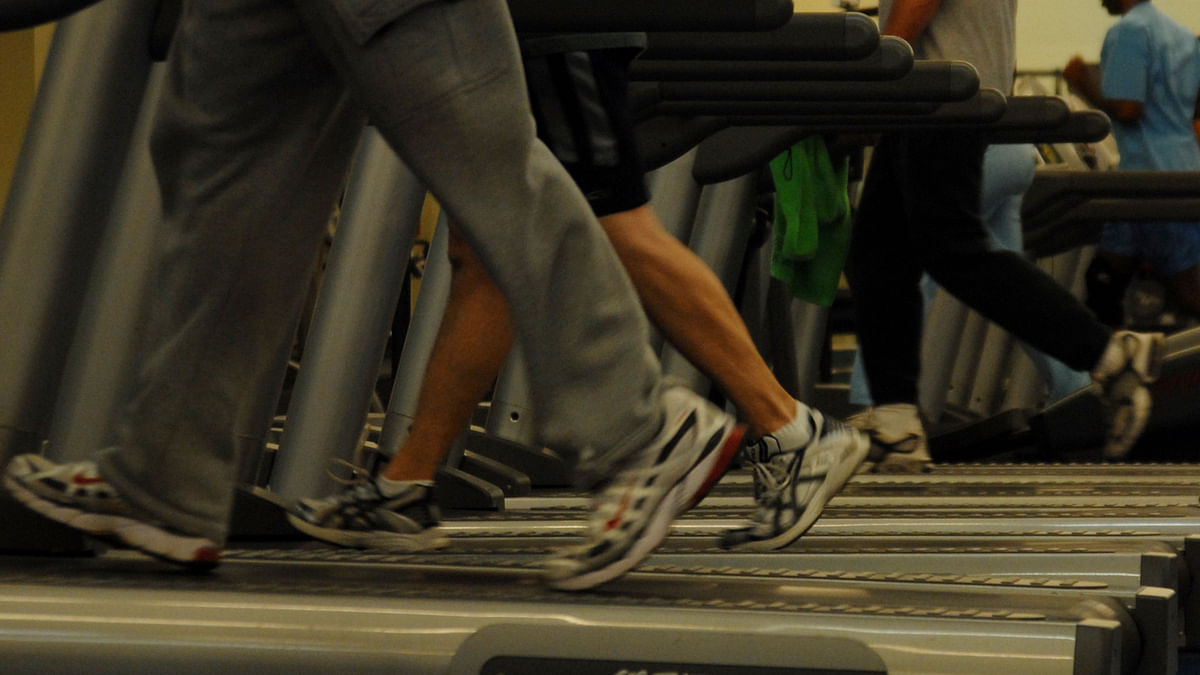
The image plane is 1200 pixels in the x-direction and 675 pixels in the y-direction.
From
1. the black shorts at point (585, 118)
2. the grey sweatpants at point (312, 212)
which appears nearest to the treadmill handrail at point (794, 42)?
the black shorts at point (585, 118)

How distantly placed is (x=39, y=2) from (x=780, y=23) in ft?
2.15

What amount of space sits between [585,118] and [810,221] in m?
2.03

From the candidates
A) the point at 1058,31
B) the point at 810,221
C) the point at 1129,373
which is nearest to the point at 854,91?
the point at 1129,373

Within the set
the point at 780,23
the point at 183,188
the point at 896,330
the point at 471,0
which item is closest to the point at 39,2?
the point at 183,188

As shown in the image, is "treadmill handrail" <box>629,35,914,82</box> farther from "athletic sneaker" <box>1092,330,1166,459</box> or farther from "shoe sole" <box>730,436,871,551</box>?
"athletic sneaker" <box>1092,330,1166,459</box>

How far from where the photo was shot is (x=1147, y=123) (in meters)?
4.85

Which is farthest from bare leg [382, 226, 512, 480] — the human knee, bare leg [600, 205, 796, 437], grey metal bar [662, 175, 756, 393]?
A: grey metal bar [662, 175, 756, 393]

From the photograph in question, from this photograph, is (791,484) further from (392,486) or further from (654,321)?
(392,486)

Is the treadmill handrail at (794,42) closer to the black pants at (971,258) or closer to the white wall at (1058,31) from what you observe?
the black pants at (971,258)

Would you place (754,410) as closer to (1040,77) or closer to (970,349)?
(970,349)

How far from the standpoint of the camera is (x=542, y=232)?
121 centimetres

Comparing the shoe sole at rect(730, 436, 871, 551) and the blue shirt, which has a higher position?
the blue shirt

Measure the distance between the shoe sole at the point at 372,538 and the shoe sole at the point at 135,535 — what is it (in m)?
0.33

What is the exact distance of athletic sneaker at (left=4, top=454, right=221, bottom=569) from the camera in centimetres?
138
